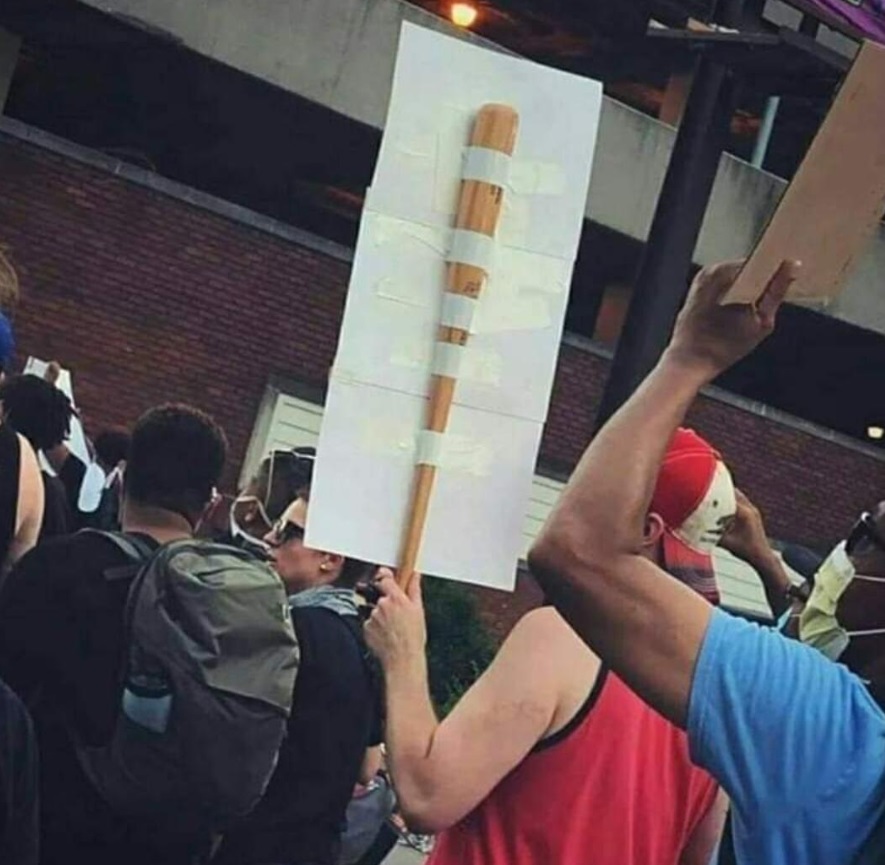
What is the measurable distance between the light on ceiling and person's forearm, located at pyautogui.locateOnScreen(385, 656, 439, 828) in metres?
17.7

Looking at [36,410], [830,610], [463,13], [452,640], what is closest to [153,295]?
[452,640]

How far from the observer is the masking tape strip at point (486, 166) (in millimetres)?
3273

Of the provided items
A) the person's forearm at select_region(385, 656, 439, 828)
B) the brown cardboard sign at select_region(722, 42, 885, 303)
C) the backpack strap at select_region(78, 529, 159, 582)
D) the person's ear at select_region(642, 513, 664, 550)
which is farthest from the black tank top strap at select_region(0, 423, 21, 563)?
the brown cardboard sign at select_region(722, 42, 885, 303)

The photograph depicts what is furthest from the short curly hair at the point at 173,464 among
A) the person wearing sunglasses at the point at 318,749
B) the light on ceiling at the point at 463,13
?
the light on ceiling at the point at 463,13

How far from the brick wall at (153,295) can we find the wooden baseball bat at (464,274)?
1254 centimetres

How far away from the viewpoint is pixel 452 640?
49.0 feet

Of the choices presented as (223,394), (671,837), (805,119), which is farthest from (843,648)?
(805,119)

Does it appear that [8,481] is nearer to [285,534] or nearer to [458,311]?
[285,534]

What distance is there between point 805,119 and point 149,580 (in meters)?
19.3

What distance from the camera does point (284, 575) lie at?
450cm

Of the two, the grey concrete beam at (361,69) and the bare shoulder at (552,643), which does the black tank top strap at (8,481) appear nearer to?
the bare shoulder at (552,643)

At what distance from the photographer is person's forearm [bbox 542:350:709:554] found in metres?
2.21

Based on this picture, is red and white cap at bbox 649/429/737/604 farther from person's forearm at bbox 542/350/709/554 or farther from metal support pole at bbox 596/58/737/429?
metal support pole at bbox 596/58/737/429

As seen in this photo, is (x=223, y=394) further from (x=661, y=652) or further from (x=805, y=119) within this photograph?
(x=661, y=652)
